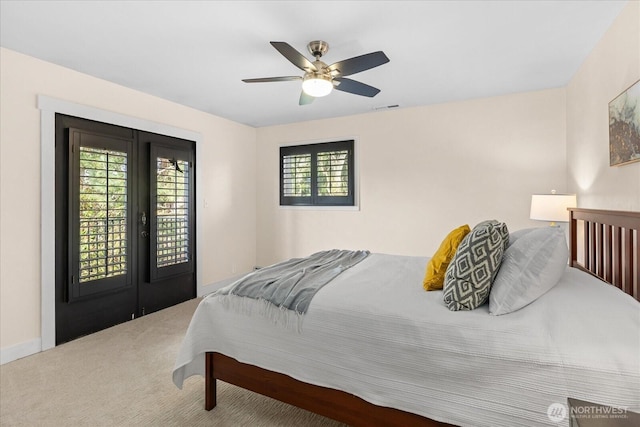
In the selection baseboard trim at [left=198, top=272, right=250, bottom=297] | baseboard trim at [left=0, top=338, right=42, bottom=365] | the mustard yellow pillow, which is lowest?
baseboard trim at [left=0, top=338, right=42, bottom=365]

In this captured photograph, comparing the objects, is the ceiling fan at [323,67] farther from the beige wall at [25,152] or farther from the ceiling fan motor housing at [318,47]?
the beige wall at [25,152]

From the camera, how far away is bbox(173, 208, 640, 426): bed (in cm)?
119

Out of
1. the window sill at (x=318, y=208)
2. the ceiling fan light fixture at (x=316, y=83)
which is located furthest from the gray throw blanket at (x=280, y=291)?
the window sill at (x=318, y=208)

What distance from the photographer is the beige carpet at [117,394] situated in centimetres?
191

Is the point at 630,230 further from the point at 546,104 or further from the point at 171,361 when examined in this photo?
the point at 171,361

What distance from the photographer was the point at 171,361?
8.59 ft

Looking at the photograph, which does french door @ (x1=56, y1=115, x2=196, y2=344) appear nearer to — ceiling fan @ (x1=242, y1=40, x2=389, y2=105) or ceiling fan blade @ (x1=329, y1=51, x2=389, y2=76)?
ceiling fan @ (x1=242, y1=40, x2=389, y2=105)

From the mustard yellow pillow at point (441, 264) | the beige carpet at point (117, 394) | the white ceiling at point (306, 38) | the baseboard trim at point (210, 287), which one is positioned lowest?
the beige carpet at point (117, 394)

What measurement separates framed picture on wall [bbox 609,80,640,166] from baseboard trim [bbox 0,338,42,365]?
15.0 feet

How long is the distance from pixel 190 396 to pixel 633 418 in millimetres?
2231

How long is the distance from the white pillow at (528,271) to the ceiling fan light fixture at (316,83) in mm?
1674

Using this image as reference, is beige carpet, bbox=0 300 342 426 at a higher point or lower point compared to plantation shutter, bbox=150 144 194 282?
lower

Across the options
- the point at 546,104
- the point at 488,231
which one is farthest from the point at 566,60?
the point at 488,231

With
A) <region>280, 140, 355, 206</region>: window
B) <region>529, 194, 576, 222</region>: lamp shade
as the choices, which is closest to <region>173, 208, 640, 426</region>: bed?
<region>529, 194, 576, 222</region>: lamp shade
